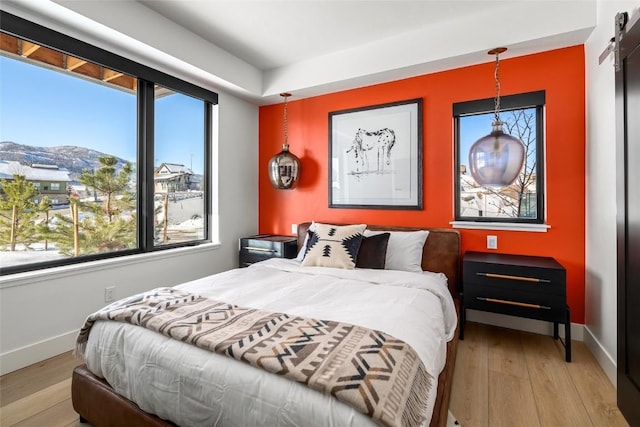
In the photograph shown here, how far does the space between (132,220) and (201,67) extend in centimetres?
162

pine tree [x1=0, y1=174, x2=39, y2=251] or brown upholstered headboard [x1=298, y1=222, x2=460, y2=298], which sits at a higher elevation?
pine tree [x1=0, y1=174, x2=39, y2=251]

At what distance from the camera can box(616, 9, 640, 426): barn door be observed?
60.1 inches

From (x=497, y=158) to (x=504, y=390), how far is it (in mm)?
1689

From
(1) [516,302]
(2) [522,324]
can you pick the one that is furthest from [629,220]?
(2) [522,324]

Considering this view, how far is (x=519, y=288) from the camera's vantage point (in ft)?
7.64

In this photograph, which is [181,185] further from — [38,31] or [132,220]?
[38,31]

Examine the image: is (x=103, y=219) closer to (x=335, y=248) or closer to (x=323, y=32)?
(x=335, y=248)

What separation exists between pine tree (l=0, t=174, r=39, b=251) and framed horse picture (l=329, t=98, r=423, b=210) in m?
2.67

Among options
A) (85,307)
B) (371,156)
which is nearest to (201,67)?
(371,156)

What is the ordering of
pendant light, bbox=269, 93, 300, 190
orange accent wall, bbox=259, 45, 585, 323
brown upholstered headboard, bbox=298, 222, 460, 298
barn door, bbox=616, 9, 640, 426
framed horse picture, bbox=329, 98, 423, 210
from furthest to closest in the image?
pendant light, bbox=269, 93, 300, 190 < framed horse picture, bbox=329, 98, 423, 210 < brown upholstered headboard, bbox=298, 222, 460, 298 < orange accent wall, bbox=259, 45, 585, 323 < barn door, bbox=616, 9, 640, 426

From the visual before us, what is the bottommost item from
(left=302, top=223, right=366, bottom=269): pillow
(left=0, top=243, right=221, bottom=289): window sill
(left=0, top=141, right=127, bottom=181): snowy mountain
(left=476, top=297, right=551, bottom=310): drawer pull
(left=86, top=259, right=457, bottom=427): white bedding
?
(left=476, top=297, right=551, bottom=310): drawer pull

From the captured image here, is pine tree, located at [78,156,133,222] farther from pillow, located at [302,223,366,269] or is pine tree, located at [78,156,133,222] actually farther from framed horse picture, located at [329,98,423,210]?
framed horse picture, located at [329,98,423,210]

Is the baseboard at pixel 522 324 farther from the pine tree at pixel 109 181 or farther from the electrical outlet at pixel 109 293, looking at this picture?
the pine tree at pixel 109 181

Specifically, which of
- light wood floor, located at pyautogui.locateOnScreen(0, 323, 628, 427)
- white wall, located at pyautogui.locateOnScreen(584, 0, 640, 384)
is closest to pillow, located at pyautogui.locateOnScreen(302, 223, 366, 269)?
light wood floor, located at pyautogui.locateOnScreen(0, 323, 628, 427)
